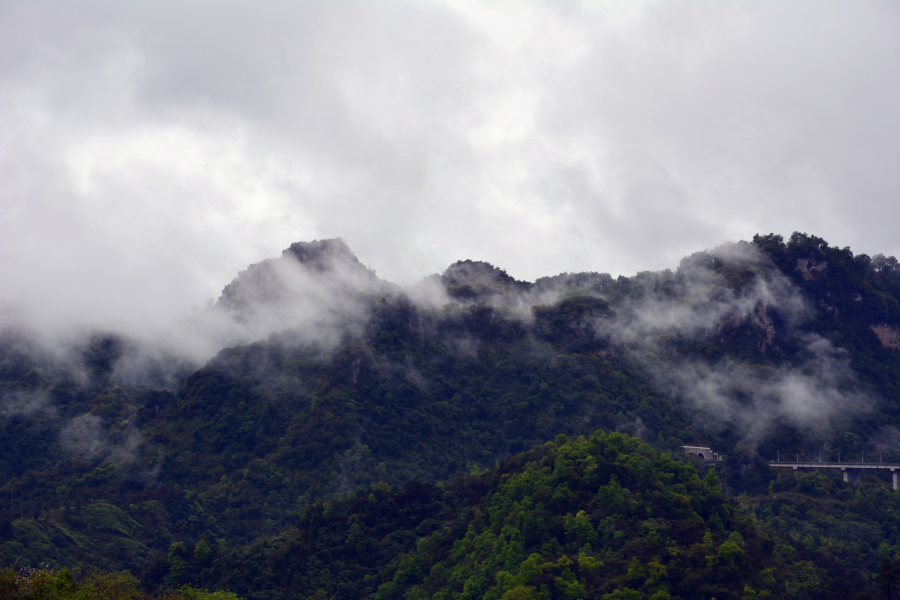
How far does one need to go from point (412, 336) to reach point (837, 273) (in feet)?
173

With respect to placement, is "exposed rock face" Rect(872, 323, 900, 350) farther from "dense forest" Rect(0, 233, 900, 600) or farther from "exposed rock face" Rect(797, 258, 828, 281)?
"exposed rock face" Rect(797, 258, 828, 281)

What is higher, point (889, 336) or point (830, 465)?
point (889, 336)

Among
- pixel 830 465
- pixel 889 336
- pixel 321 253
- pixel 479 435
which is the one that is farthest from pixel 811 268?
pixel 321 253

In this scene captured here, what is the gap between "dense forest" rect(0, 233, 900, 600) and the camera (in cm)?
6550

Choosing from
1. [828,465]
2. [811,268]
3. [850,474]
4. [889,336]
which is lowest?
[850,474]

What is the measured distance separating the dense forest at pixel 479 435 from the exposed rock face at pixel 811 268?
273mm

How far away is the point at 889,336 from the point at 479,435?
51473 mm

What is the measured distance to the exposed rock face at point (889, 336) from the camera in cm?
11956

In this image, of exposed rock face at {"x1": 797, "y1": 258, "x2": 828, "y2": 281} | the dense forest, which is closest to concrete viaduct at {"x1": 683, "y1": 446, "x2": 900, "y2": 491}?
the dense forest

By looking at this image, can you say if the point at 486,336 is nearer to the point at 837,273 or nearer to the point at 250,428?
the point at 250,428

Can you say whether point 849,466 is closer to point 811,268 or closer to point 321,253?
point 811,268

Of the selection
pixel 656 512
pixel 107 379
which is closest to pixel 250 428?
pixel 107 379

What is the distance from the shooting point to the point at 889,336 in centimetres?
11988

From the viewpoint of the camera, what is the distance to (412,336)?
120250 millimetres
